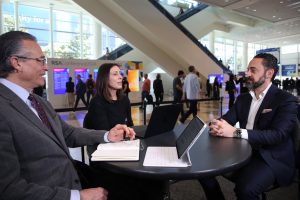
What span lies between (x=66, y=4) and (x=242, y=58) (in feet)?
65.7

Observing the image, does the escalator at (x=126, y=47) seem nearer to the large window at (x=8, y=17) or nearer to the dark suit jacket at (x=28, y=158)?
the large window at (x=8, y=17)

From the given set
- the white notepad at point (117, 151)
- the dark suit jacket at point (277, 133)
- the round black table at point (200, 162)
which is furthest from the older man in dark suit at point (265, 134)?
the white notepad at point (117, 151)

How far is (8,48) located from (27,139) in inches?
18.4

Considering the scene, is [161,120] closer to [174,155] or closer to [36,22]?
[174,155]

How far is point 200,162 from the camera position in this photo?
1.34 meters

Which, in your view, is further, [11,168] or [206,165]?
[206,165]

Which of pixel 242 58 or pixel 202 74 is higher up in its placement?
pixel 242 58

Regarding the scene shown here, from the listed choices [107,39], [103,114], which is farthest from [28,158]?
[107,39]

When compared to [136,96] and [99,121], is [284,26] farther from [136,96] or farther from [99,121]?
[99,121]

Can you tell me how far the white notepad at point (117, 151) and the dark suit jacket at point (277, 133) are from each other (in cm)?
86

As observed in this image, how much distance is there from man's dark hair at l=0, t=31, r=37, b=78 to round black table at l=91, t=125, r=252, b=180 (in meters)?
0.65

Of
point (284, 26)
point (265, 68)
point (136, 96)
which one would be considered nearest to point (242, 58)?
point (284, 26)

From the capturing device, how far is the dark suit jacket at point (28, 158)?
3.46 ft

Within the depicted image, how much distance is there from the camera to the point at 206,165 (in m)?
1.29
